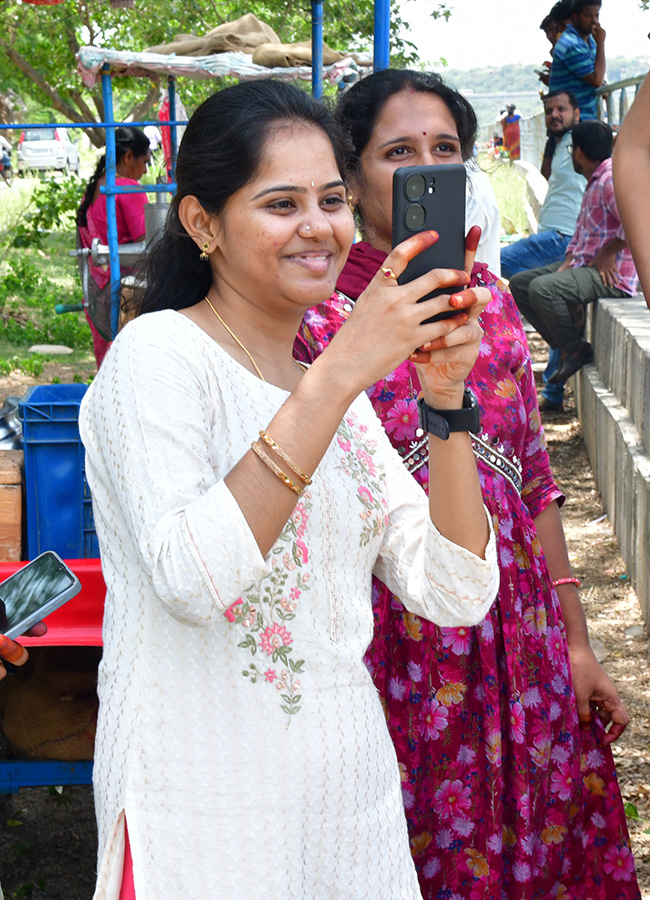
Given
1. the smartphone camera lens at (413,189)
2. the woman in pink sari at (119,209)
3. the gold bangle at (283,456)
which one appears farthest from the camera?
the woman in pink sari at (119,209)

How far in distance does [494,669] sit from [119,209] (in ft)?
18.4

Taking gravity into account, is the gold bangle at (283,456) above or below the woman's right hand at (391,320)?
below

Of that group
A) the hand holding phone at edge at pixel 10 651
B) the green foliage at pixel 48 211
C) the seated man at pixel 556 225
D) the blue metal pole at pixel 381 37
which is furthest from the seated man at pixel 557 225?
the green foliage at pixel 48 211

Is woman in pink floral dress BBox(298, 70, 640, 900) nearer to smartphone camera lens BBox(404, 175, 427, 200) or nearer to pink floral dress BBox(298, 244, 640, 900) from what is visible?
pink floral dress BBox(298, 244, 640, 900)

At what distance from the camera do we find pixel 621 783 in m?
3.13

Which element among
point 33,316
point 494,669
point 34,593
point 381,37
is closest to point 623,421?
point 381,37

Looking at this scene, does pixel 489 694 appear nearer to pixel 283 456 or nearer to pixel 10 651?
pixel 10 651

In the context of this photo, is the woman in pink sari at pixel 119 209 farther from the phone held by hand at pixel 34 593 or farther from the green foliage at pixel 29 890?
the phone held by hand at pixel 34 593

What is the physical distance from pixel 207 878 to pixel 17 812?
75.7 inches

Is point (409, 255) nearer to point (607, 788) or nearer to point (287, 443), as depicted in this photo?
point (287, 443)

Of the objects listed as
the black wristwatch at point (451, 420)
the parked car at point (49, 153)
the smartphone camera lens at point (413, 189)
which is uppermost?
the smartphone camera lens at point (413, 189)

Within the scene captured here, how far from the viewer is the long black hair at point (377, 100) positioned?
2053 millimetres

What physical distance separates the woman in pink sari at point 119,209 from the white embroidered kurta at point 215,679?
5456 millimetres

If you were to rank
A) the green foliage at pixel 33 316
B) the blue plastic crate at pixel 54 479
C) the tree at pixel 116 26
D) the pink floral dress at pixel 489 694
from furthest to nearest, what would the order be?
the tree at pixel 116 26 < the green foliage at pixel 33 316 < the blue plastic crate at pixel 54 479 < the pink floral dress at pixel 489 694
